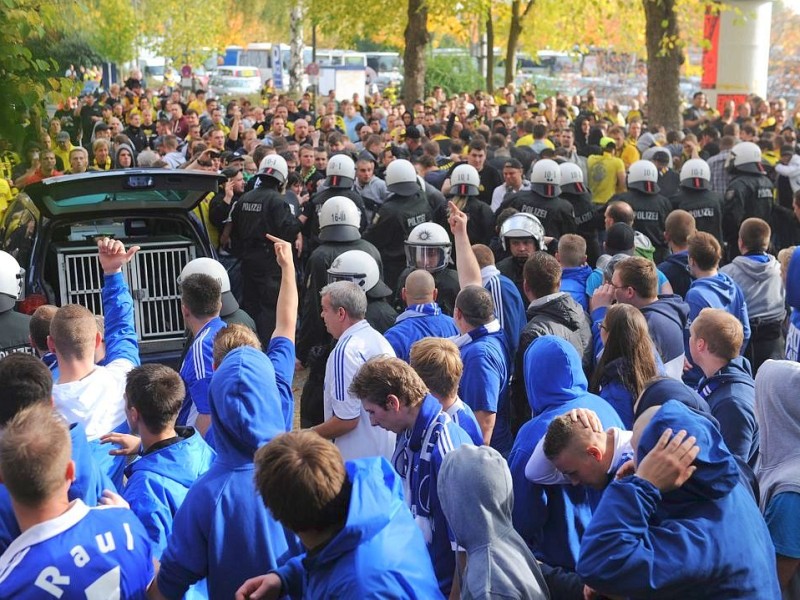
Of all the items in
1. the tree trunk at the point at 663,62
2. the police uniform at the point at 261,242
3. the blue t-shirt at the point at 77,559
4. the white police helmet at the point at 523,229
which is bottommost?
the police uniform at the point at 261,242

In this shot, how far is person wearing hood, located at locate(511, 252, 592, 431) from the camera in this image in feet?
21.6

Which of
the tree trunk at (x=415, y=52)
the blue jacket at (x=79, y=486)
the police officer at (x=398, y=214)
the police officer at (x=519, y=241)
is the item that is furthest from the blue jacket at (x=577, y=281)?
the tree trunk at (x=415, y=52)

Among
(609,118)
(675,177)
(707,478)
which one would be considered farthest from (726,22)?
(707,478)

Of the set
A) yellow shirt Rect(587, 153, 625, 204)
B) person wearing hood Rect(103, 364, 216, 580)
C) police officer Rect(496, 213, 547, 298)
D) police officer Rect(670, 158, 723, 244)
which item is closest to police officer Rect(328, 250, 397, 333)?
police officer Rect(496, 213, 547, 298)

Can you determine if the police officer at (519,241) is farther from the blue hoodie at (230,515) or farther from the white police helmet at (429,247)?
the blue hoodie at (230,515)

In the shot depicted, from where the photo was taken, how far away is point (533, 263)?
22.2 ft

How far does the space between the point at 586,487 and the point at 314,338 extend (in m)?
4.46

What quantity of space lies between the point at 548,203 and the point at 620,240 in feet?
6.83

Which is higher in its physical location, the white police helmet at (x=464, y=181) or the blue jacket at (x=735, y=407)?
the white police helmet at (x=464, y=181)

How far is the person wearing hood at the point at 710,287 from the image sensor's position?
7504mm

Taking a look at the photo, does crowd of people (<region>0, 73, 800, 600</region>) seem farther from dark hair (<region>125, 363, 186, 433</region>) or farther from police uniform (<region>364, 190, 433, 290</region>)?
Answer: police uniform (<region>364, 190, 433, 290</region>)

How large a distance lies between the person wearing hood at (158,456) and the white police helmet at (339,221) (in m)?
4.72

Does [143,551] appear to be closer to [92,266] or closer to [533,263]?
[533,263]

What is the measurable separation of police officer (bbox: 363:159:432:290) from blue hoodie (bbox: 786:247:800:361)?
13.5ft
